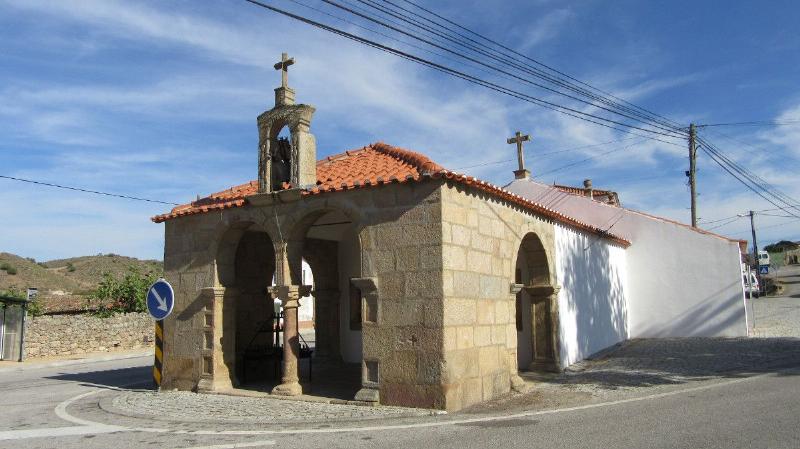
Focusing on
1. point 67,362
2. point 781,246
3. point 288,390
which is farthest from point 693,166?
point 781,246

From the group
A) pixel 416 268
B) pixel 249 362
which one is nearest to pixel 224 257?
pixel 249 362

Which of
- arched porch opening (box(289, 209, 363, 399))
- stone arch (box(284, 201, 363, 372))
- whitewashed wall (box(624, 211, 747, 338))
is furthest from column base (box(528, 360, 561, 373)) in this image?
whitewashed wall (box(624, 211, 747, 338))

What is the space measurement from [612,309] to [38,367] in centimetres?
1787

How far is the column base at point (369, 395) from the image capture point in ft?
28.6

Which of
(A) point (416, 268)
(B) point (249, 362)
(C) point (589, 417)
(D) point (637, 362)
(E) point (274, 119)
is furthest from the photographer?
(D) point (637, 362)

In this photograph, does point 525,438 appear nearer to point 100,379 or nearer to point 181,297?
point 181,297

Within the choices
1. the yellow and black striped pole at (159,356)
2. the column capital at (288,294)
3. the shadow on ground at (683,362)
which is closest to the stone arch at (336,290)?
the yellow and black striped pole at (159,356)

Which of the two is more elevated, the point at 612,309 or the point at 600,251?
the point at 600,251

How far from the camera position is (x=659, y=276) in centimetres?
1880

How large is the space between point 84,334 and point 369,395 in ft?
64.6

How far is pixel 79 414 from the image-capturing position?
29.3ft

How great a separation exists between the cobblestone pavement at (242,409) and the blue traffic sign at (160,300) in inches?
56.5

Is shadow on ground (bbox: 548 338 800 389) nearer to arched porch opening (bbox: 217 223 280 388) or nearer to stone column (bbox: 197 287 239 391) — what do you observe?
arched porch opening (bbox: 217 223 280 388)

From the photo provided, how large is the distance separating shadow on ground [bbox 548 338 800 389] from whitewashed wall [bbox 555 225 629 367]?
1.48 feet
